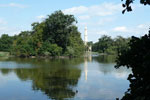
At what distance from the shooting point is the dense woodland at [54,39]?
55.7m

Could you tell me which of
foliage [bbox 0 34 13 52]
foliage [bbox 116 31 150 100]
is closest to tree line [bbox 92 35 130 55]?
foliage [bbox 0 34 13 52]

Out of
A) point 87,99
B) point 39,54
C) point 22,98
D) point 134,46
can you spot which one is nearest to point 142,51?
point 134,46

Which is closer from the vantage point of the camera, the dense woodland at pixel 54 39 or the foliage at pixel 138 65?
the foliage at pixel 138 65

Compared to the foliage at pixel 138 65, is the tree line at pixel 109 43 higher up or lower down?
higher up

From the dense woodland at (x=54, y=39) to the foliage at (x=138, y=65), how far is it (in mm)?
50712

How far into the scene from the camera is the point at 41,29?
196 feet

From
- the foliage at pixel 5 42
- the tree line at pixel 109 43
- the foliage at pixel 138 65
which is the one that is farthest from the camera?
the tree line at pixel 109 43

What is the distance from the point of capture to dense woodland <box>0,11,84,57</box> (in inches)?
2193

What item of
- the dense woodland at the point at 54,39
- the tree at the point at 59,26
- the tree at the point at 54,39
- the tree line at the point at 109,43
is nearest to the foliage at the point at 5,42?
the dense woodland at the point at 54,39

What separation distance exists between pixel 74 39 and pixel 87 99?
51.1m

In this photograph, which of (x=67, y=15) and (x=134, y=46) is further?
(x=67, y=15)

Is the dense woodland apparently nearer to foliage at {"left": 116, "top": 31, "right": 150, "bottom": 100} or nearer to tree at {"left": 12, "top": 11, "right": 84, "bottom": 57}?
tree at {"left": 12, "top": 11, "right": 84, "bottom": 57}

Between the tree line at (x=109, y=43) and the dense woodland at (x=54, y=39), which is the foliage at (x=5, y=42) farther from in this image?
the tree line at (x=109, y=43)

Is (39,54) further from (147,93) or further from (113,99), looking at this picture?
(147,93)
